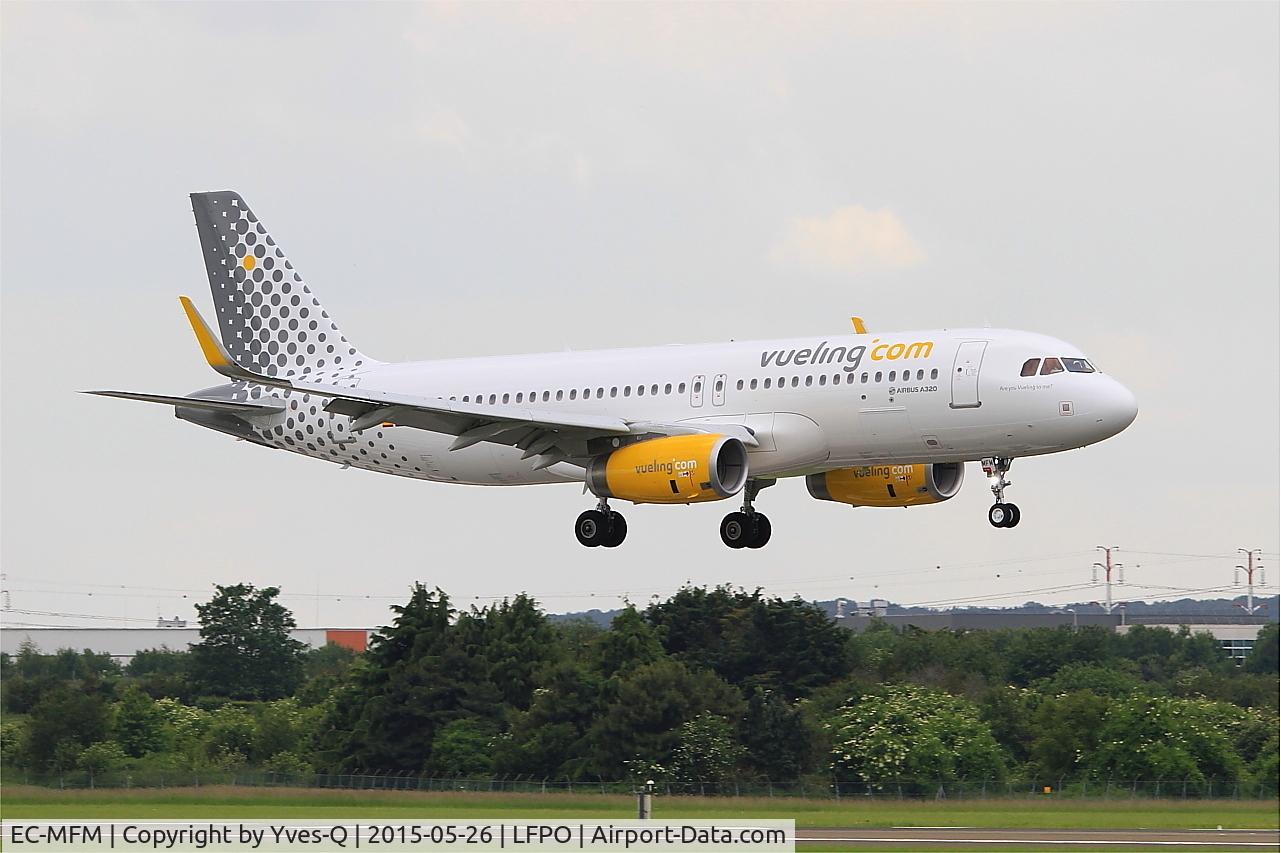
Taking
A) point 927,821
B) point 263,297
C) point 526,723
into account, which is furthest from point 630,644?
point 263,297

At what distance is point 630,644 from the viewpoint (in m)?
114

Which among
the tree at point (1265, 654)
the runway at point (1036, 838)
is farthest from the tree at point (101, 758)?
the tree at point (1265, 654)

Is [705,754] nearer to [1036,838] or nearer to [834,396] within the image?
[1036,838]

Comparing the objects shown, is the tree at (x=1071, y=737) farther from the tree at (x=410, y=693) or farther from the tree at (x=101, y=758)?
the tree at (x=101, y=758)

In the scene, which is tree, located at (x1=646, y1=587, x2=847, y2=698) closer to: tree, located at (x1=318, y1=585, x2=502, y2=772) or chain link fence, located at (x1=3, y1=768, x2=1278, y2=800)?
tree, located at (x1=318, y1=585, x2=502, y2=772)

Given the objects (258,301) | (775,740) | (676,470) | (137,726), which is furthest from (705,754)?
(676,470)

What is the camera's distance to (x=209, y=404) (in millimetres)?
60438

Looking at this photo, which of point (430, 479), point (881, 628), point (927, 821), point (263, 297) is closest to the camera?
point (430, 479)

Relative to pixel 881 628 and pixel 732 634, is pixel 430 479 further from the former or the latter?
pixel 881 628

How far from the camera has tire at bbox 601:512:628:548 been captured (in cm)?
5650

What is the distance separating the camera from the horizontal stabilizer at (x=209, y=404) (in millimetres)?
53862

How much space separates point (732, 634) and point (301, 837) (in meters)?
64.7

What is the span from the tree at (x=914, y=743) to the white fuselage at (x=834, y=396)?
41014mm

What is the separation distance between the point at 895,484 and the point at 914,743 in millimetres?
41241
